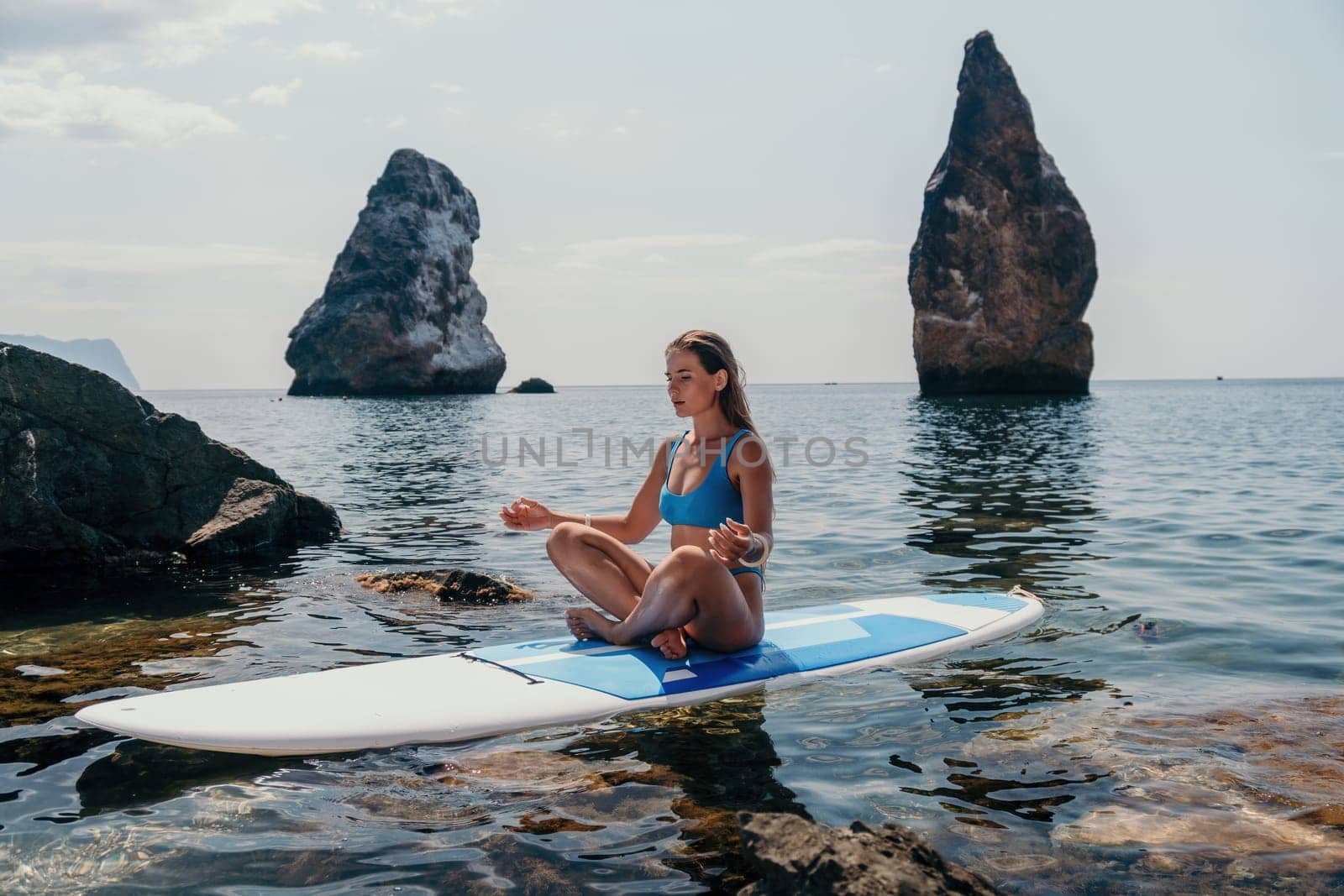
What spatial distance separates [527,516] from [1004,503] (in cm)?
987

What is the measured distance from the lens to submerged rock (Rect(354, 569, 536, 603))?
7988 mm

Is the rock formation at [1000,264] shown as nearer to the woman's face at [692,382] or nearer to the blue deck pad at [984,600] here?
the blue deck pad at [984,600]

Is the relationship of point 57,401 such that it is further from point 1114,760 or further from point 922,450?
point 922,450

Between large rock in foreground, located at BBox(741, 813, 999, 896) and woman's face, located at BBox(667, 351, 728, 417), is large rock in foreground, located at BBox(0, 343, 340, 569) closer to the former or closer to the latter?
woman's face, located at BBox(667, 351, 728, 417)

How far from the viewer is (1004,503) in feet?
45.2

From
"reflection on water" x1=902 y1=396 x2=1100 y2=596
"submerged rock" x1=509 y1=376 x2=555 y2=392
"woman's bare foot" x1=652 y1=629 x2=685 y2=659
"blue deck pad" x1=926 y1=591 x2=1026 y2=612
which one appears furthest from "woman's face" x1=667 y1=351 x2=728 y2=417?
"submerged rock" x1=509 y1=376 x2=555 y2=392

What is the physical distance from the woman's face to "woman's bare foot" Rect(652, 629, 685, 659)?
1168 millimetres

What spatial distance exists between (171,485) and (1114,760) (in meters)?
9.01

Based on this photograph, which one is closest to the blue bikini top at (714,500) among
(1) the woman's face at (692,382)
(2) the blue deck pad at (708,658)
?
(1) the woman's face at (692,382)

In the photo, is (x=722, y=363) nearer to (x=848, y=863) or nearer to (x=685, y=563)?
(x=685, y=563)

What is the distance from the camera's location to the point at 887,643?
5977 millimetres

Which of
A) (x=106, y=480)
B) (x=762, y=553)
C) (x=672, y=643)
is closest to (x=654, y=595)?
(x=672, y=643)

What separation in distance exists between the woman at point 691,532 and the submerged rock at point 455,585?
8.30ft

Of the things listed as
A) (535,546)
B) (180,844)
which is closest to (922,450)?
(535,546)
